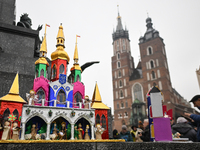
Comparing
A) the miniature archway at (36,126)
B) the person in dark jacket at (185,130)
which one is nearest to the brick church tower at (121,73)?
the miniature archway at (36,126)

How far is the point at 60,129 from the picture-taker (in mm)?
8844

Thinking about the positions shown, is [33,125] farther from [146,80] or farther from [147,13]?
[147,13]

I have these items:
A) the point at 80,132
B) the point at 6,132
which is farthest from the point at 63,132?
the point at 6,132

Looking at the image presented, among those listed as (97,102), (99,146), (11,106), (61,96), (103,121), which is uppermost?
(61,96)

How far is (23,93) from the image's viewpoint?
1022 centimetres

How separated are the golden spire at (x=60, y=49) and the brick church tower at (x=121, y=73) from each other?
4168cm

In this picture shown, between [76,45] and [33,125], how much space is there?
7.27m

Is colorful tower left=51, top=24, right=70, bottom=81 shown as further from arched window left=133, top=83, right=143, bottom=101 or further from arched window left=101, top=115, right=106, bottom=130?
arched window left=133, top=83, right=143, bottom=101

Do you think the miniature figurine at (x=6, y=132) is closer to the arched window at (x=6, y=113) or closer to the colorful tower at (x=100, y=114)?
the arched window at (x=6, y=113)

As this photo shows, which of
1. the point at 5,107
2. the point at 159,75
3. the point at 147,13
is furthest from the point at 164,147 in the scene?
the point at 147,13

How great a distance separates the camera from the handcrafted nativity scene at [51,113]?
758 centimetres

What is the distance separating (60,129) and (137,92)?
4419cm

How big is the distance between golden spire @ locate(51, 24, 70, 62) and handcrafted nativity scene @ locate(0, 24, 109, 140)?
29.0 inches

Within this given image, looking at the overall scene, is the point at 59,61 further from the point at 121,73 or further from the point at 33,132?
the point at 121,73
